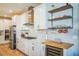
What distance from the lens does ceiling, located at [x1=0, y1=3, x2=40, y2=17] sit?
2.03m

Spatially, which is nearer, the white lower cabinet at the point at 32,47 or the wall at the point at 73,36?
the wall at the point at 73,36

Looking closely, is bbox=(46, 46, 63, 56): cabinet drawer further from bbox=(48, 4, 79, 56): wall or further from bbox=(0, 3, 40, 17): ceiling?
bbox=(0, 3, 40, 17): ceiling

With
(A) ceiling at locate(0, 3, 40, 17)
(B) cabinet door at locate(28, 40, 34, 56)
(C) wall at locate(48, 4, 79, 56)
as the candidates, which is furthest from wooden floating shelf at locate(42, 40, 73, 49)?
(A) ceiling at locate(0, 3, 40, 17)

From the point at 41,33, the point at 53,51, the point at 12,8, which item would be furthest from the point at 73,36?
the point at 12,8

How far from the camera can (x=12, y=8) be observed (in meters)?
2.04

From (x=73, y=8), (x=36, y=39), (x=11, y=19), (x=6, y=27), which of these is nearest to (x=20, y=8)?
(x=11, y=19)

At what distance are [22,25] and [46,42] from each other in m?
0.48

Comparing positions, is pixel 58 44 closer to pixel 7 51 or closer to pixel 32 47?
pixel 32 47

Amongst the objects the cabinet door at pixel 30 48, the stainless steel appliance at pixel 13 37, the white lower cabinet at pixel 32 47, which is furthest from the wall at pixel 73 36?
the stainless steel appliance at pixel 13 37

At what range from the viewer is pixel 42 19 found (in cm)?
208

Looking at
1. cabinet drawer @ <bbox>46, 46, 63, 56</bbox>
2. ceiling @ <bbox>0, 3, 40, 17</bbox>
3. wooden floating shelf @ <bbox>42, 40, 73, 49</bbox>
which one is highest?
ceiling @ <bbox>0, 3, 40, 17</bbox>

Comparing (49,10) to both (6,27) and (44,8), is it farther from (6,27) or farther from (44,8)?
(6,27)

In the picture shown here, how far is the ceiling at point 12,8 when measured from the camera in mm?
2027

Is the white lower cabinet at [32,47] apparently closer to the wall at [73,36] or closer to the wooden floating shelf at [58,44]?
the wooden floating shelf at [58,44]
